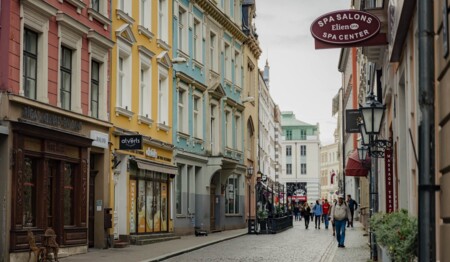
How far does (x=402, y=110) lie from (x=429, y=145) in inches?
358

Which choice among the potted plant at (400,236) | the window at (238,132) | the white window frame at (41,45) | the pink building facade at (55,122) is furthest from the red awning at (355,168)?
the potted plant at (400,236)

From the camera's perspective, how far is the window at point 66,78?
895 inches

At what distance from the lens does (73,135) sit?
2239cm

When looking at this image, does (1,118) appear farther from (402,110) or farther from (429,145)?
(429,145)

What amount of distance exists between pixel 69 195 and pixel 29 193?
9.15 feet

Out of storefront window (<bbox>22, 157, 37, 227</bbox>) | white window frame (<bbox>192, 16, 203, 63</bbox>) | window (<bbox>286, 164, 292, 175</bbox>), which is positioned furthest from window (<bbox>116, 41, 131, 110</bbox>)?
window (<bbox>286, 164, 292, 175</bbox>)

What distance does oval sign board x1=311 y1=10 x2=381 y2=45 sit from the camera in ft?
41.4

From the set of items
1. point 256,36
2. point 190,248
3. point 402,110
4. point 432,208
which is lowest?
point 190,248

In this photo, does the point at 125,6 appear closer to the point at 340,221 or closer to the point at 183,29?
the point at 183,29

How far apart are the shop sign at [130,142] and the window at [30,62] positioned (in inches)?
213

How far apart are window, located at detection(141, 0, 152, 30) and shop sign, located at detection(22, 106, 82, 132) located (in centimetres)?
832

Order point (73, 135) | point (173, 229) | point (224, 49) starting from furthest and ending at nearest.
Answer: point (224, 49)
point (173, 229)
point (73, 135)


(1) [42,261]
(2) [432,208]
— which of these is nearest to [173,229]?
(1) [42,261]

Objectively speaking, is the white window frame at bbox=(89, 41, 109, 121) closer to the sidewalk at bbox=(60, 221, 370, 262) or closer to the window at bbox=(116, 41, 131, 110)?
the window at bbox=(116, 41, 131, 110)
